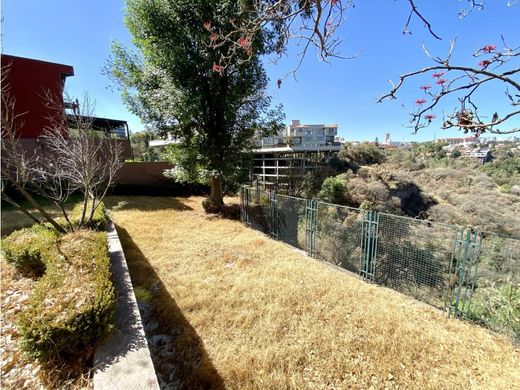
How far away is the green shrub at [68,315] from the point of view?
2066mm

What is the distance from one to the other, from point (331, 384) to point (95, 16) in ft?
31.3

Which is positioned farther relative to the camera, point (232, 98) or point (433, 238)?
point (232, 98)

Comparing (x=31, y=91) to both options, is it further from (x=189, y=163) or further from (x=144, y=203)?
(x=189, y=163)

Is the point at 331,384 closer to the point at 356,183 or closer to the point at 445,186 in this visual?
the point at 356,183

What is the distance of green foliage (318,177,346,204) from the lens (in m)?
14.1

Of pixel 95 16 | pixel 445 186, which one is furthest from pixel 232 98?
pixel 445 186

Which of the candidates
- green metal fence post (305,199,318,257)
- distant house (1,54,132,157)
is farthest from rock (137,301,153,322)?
distant house (1,54,132,157)

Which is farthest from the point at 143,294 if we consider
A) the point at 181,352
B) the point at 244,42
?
the point at 244,42

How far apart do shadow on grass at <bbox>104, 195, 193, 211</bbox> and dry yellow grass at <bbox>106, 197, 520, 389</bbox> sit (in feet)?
18.6

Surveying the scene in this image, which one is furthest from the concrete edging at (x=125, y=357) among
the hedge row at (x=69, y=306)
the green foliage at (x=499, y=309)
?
the green foliage at (x=499, y=309)

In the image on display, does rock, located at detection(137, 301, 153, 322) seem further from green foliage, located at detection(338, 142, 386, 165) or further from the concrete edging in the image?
green foliage, located at detection(338, 142, 386, 165)

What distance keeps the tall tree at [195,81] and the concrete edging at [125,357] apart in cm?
650

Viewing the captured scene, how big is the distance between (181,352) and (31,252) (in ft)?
9.96

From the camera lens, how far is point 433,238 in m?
4.01
